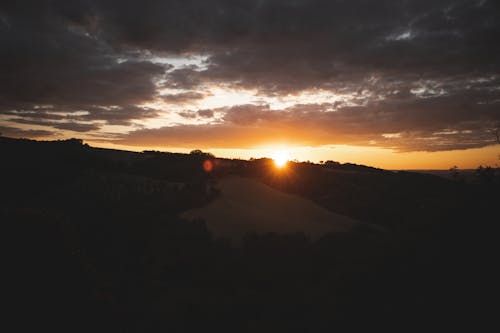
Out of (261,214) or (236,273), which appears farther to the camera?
(261,214)

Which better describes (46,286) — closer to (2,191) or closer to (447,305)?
(447,305)

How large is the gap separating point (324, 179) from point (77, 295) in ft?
91.0

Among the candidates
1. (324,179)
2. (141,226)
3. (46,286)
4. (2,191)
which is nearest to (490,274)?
(46,286)

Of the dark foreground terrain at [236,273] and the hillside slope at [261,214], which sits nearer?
the dark foreground terrain at [236,273]

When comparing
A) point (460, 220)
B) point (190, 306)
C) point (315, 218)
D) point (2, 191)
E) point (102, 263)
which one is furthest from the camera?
point (2, 191)

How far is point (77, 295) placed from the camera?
5266 mm

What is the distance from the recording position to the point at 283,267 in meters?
10.5

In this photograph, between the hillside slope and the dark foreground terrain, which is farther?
the hillside slope

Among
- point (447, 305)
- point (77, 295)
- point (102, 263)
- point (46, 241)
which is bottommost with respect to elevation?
point (102, 263)

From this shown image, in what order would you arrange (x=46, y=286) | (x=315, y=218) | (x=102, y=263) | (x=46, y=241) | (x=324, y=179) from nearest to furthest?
(x=46, y=286), (x=46, y=241), (x=102, y=263), (x=315, y=218), (x=324, y=179)

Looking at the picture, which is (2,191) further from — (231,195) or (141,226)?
(231,195)

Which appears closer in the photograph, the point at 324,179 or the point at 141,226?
the point at 141,226

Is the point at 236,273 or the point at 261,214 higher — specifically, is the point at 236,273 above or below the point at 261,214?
below

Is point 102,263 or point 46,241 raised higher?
point 46,241
